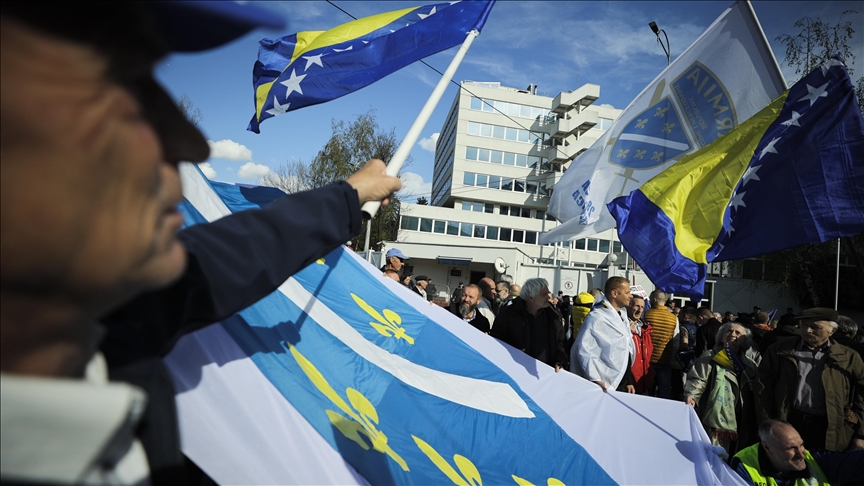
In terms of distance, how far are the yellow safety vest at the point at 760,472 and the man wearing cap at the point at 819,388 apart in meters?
1.59

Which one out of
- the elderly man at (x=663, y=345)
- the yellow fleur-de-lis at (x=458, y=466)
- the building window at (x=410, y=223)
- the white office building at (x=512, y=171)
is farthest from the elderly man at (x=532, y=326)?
the building window at (x=410, y=223)

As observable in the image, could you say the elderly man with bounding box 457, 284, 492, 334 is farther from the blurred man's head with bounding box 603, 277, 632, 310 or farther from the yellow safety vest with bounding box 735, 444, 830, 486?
the yellow safety vest with bounding box 735, 444, 830, 486

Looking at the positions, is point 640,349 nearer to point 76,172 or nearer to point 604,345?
point 604,345

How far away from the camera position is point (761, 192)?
14.9ft

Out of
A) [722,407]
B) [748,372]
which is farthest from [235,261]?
[748,372]

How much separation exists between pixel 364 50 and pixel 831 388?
5393 millimetres

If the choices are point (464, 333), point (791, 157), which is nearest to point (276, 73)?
point (464, 333)

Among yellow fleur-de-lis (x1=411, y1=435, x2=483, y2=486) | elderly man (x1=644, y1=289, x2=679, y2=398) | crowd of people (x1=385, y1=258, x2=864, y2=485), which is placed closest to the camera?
yellow fleur-de-lis (x1=411, y1=435, x2=483, y2=486)

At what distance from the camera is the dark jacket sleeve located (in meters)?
0.96

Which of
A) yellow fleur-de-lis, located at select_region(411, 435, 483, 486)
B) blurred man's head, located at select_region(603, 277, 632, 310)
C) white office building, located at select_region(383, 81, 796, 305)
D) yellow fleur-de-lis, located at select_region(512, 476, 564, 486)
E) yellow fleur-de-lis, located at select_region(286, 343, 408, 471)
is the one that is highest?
white office building, located at select_region(383, 81, 796, 305)

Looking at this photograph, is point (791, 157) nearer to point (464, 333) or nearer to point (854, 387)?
point (854, 387)

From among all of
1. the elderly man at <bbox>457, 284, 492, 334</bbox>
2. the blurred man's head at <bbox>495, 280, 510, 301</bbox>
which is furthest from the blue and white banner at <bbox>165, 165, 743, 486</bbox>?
the blurred man's head at <bbox>495, 280, 510, 301</bbox>

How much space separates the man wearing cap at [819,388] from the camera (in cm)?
504

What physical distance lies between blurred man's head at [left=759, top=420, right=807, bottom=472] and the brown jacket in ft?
5.92
